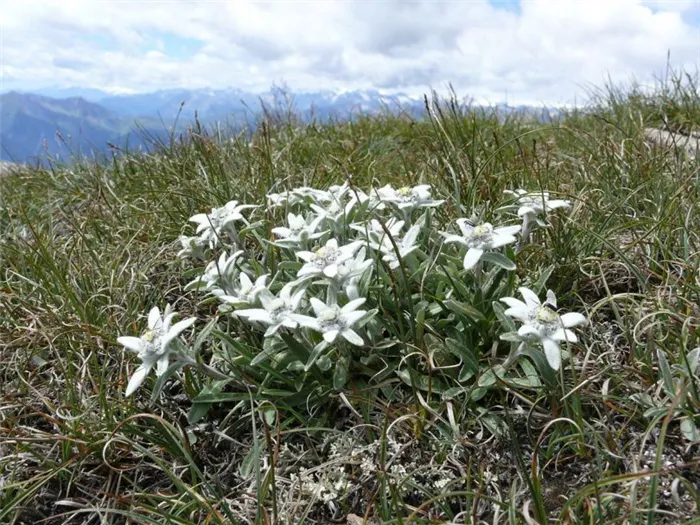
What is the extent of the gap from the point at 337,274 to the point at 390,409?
50 cm

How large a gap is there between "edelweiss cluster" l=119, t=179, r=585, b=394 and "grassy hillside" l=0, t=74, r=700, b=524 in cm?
11

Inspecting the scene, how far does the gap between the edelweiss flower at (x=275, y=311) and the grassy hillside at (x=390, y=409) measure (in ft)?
0.85

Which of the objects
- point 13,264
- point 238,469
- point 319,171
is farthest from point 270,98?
point 238,469

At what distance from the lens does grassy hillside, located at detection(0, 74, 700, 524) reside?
5.23 feet

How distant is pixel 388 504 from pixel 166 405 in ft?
3.35

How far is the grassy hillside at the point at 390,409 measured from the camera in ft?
5.23

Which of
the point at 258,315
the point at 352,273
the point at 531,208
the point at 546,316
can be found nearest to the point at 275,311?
the point at 258,315

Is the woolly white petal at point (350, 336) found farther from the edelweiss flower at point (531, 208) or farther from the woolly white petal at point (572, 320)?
the edelweiss flower at point (531, 208)

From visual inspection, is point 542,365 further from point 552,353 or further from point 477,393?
point 477,393

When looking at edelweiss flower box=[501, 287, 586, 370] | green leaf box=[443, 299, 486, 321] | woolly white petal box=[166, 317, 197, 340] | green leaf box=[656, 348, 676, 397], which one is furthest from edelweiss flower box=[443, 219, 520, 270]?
woolly white petal box=[166, 317, 197, 340]

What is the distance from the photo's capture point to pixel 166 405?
2.17m

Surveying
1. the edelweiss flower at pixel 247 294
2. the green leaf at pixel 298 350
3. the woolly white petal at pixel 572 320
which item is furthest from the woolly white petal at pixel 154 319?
the woolly white petal at pixel 572 320

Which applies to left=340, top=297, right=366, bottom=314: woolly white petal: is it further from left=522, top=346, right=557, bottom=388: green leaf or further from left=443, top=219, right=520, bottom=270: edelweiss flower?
left=522, top=346, right=557, bottom=388: green leaf

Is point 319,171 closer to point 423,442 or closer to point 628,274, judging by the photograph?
point 628,274
